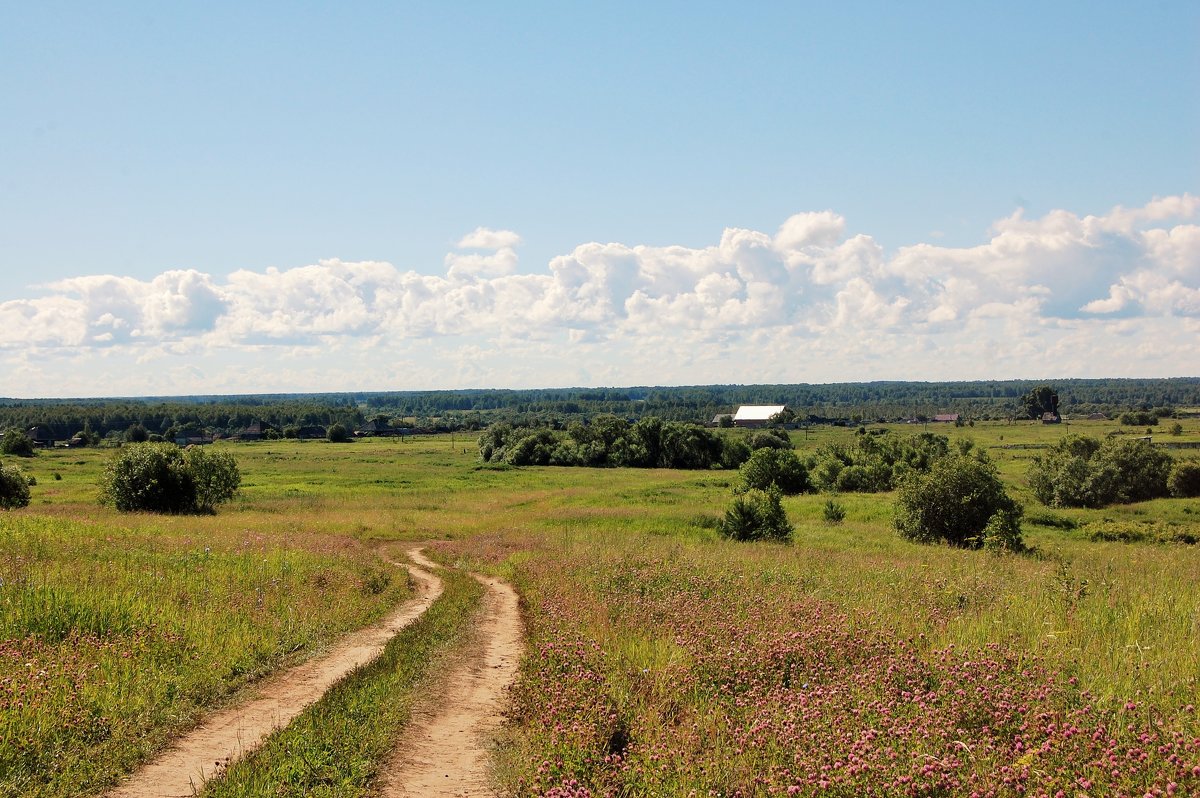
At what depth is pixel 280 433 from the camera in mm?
191500

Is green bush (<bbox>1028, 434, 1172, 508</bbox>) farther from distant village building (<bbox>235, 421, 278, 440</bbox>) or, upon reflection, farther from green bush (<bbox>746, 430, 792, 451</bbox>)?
distant village building (<bbox>235, 421, 278, 440</bbox>)

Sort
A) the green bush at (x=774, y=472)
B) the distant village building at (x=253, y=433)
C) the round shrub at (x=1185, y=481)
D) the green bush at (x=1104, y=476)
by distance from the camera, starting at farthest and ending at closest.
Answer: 1. the distant village building at (x=253, y=433)
2. the round shrub at (x=1185, y=481)
3. the green bush at (x=774, y=472)
4. the green bush at (x=1104, y=476)

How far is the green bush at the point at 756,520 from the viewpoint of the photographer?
35562 millimetres

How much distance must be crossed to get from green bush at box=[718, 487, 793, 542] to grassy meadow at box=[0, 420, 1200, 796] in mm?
13234

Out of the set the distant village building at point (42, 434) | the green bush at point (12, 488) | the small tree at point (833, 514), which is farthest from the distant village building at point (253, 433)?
the small tree at point (833, 514)

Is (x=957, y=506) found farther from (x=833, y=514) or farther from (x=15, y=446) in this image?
(x=15, y=446)

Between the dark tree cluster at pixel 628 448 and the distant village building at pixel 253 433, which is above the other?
the dark tree cluster at pixel 628 448

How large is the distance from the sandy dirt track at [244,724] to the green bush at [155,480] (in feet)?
112

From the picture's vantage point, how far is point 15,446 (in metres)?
116

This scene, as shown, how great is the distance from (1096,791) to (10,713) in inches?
379

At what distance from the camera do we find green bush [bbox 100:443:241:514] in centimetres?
Answer: 4156

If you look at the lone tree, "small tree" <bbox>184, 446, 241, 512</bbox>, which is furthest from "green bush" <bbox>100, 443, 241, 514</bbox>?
the lone tree

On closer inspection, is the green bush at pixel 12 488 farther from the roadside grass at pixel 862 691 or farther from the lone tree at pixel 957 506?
the lone tree at pixel 957 506

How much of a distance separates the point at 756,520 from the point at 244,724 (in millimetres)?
29383
